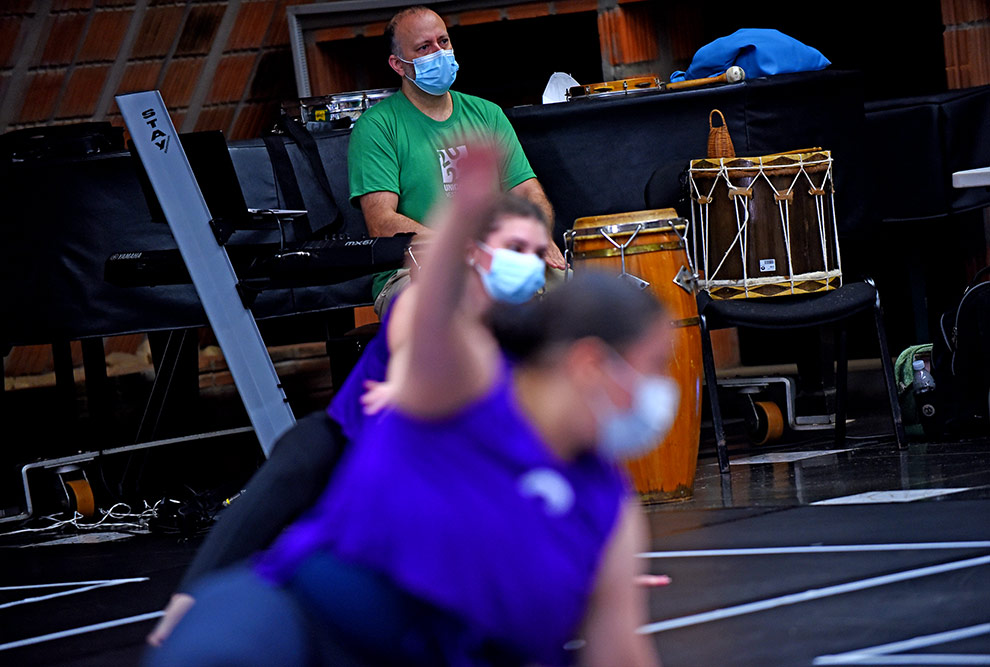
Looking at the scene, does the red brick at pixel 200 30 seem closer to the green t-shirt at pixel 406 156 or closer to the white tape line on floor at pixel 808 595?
the green t-shirt at pixel 406 156

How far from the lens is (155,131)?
3.68 m

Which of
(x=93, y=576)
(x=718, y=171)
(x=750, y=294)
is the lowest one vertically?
(x=93, y=576)

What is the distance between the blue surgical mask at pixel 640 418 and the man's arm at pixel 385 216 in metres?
2.66

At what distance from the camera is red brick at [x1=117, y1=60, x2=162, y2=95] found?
22.9 ft

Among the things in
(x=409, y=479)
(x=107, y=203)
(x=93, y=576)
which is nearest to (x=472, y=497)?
(x=409, y=479)

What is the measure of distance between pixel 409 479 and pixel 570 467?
0.57ft

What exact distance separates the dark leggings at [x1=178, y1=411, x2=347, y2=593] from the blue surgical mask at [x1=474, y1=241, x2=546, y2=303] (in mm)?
516

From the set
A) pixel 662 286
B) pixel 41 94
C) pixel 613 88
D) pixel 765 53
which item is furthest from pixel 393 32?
pixel 41 94

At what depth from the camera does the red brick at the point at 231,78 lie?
716 cm

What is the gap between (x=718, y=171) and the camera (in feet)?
14.0

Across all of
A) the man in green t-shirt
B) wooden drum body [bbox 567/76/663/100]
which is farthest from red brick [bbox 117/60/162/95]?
Result: the man in green t-shirt

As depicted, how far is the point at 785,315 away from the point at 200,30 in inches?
162

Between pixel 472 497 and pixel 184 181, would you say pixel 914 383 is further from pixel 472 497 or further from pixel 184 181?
pixel 472 497

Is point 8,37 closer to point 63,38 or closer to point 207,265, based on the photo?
point 63,38
